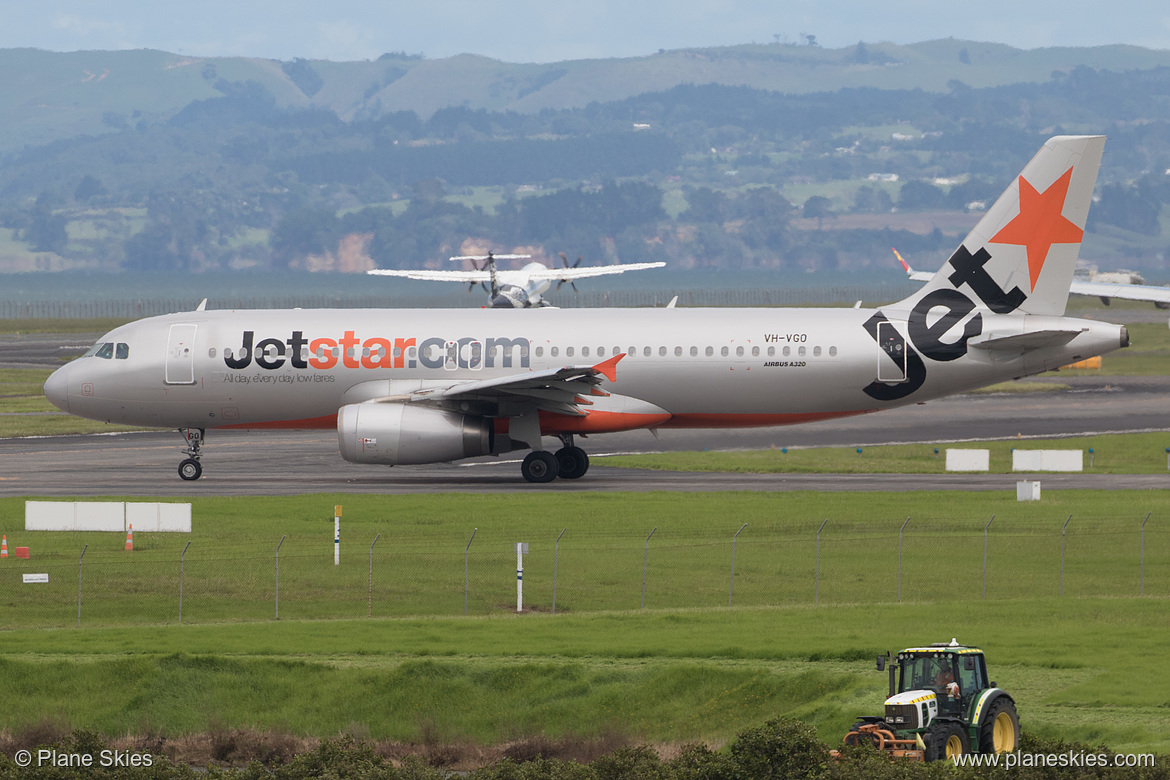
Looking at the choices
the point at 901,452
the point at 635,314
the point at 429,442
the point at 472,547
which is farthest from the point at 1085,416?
the point at 472,547

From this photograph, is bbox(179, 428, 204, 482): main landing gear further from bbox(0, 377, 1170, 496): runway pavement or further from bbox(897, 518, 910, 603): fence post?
bbox(897, 518, 910, 603): fence post

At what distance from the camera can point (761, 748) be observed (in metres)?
22.8

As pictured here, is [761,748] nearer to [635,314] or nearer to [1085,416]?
[635,314]

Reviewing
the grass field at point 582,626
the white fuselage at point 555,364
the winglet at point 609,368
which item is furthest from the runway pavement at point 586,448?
the grass field at point 582,626

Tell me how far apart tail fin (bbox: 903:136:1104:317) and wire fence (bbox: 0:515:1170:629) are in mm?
Result: 10926

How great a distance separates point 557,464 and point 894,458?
50.6 feet

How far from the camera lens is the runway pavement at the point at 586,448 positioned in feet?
168

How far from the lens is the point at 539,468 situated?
51.8m

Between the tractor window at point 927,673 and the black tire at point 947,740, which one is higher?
the tractor window at point 927,673

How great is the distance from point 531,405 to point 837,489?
10.3m

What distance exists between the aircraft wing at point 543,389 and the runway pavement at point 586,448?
2897 millimetres

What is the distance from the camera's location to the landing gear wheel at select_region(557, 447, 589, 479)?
2064 inches

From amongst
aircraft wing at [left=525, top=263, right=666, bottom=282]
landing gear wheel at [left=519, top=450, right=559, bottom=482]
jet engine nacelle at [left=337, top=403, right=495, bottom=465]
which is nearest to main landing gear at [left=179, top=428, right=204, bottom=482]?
jet engine nacelle at [left=337, top=403, right=495, bottom=465]

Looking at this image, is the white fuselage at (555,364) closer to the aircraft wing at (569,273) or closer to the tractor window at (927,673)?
the tractor window at (927,673)
